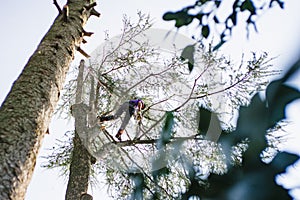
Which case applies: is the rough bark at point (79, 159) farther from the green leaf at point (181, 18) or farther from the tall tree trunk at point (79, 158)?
the green leaf at point (181, 18)

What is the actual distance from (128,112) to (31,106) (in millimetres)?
1902

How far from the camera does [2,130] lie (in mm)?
1163

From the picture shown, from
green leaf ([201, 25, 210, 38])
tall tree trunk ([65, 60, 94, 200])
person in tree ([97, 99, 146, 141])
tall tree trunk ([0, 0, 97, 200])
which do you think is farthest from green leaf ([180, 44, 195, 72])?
person in tree ([97, 99, 146, 141])

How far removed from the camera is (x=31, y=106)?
134 cm

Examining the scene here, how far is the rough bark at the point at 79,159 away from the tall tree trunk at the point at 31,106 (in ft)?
3.62

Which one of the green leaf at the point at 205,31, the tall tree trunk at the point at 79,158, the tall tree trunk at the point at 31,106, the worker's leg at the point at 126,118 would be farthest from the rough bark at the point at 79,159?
the green leaf at the point at 205,31

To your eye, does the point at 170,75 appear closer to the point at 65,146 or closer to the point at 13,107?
the point at 65,146

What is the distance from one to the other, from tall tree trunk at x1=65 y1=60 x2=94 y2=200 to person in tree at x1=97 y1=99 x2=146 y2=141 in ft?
0.54

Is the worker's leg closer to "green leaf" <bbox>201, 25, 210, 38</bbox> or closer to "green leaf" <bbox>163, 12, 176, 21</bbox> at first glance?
"green leaf" <bbox>201, 25, 210, 38</bbox>

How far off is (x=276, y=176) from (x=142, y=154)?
3096 mm

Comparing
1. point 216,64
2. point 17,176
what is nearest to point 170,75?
point 216,64

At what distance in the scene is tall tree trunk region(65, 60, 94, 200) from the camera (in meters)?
2.69

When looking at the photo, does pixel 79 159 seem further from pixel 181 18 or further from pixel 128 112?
pixel 181 18

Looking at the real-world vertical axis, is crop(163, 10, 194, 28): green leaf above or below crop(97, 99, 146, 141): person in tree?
below
